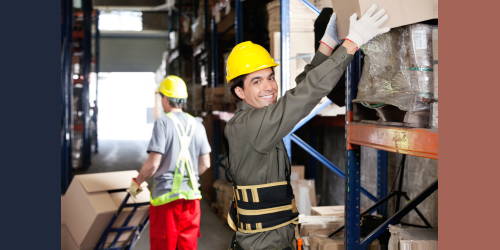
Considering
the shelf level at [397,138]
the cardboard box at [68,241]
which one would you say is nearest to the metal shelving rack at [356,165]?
the shelf level at [397,138]

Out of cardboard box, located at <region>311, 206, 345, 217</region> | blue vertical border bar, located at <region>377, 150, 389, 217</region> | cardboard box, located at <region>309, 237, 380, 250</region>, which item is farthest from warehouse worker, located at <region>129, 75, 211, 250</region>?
blue vertical border bar, located at <region>377, 150, 389, 217</region>

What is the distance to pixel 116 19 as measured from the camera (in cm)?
2384

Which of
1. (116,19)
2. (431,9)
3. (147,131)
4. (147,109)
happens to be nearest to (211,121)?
(431,9)

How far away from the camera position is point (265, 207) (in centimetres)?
254

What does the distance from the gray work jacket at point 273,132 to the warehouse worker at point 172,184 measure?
1.84 meters

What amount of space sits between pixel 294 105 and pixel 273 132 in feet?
0.61

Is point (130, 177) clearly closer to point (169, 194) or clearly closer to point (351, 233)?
point (169, 194)

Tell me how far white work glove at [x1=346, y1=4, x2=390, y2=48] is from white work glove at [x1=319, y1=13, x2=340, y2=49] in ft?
1.05

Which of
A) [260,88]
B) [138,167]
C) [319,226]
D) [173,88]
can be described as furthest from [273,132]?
[138,167]

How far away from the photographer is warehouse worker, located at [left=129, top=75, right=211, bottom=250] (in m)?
4.39

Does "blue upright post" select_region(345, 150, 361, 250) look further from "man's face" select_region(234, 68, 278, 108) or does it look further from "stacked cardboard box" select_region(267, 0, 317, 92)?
"stacked cardboard box" select_region(267, 0, 317, 92)

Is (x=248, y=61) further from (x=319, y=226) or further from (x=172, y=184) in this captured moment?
(x=172, y=184)

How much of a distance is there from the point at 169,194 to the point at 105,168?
963 centimetres

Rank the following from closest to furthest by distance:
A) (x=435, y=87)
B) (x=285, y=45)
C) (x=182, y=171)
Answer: (x=435, y=87), (x=182, y=171), (x=285, y=45)
